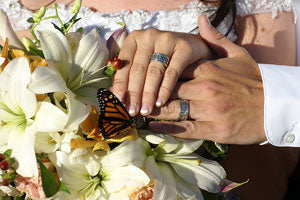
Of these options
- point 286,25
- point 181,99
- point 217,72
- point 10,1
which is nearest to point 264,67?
point 217,72

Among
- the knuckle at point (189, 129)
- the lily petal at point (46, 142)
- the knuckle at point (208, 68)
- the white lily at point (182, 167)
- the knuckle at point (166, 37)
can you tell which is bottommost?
the white lily at point (182, 167)

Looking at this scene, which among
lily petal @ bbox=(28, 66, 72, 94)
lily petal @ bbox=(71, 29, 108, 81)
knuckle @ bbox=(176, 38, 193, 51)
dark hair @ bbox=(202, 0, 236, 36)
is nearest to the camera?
lily petal @ bbox=(28, 66, 72, 94)

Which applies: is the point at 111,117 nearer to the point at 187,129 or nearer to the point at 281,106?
the point at 187,129

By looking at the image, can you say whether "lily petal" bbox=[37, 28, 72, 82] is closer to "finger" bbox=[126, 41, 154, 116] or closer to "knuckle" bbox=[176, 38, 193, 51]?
"finger" bbox=[126, 41, 154, 116]

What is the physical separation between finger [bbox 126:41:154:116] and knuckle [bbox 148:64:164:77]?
1 centimetres

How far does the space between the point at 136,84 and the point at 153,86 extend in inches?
1.2

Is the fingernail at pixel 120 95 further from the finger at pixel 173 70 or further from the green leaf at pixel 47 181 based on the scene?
the green leaf at pixel 47 181

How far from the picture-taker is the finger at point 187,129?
0.65 metres

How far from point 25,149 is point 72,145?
68 millimetres

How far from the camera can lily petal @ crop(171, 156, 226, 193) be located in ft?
2.09

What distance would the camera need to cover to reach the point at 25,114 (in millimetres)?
582

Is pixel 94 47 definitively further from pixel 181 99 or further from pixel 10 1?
pixel 10 1

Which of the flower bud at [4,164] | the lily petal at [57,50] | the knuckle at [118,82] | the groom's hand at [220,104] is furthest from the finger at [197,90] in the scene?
the flower bud at [4,164]

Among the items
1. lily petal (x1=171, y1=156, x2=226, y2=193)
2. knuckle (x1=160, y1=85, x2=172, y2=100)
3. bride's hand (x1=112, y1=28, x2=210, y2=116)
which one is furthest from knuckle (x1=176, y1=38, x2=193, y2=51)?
lily petal (x1=171, y1=156, x2=226, y2=193)
